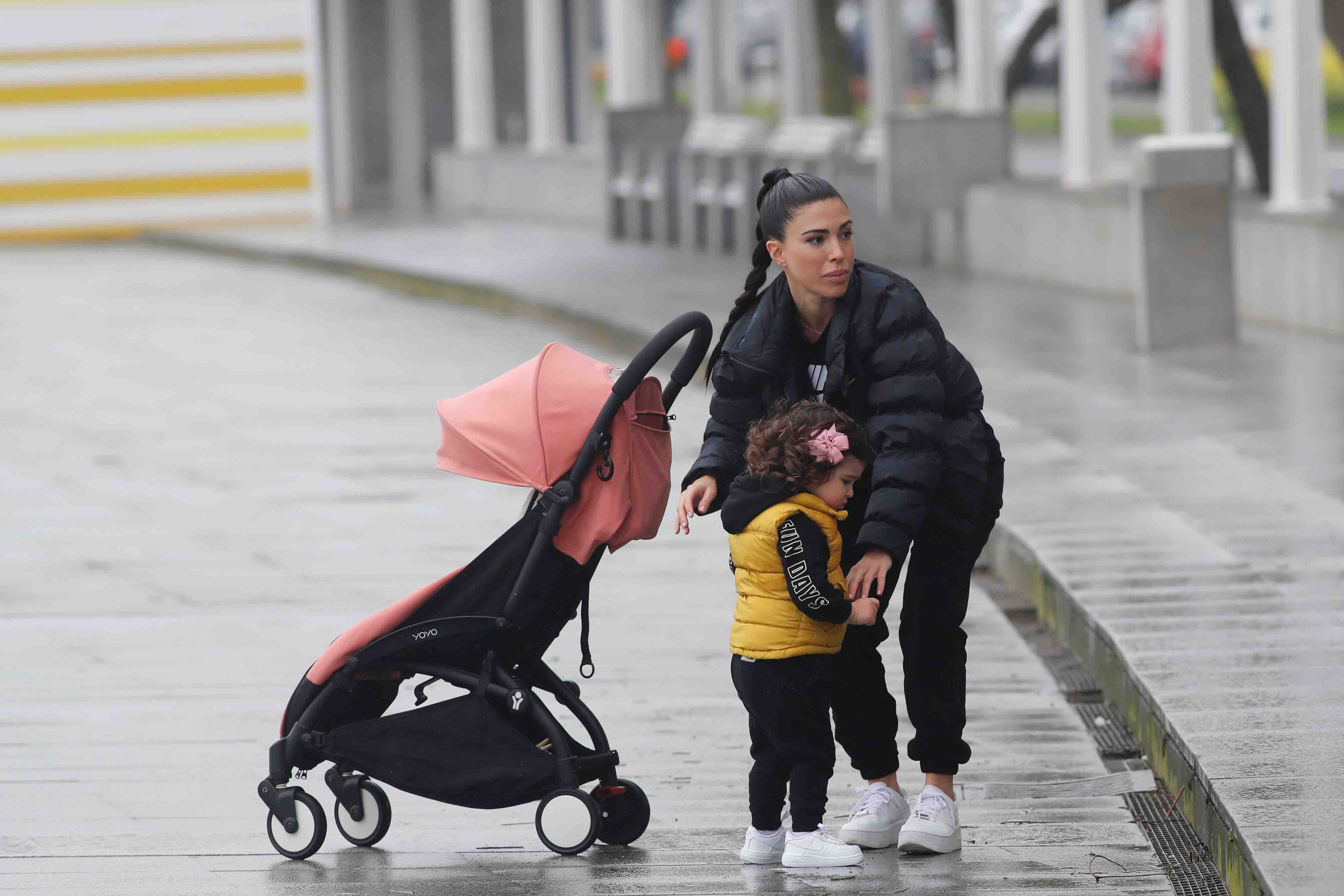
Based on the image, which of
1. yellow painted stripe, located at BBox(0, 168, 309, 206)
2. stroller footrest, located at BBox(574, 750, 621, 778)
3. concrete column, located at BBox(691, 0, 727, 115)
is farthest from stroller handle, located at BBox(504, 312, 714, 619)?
yellow painted stripe, located at BBox(0, 168, 309, 206)

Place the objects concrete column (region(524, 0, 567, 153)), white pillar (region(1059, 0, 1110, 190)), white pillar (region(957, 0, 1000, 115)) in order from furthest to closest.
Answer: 1. concrete column (region(524, 0, 567, 153))
2. white pillar (region(957, 0, 1000, 115))
3. white pillar (region(1059, 0, 1110, 190))

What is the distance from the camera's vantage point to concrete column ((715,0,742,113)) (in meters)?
23.0

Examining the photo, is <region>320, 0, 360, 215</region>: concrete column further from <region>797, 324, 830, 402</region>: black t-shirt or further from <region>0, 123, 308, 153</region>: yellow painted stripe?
<region>797, 324, 830, 402</region>: black t-shirt

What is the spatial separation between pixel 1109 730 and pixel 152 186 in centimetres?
→ 2410

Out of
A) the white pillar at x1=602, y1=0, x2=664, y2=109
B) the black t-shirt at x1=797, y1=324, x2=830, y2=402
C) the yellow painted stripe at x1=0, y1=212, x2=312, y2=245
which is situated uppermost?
the white pillar at x1=602, y1=0, x2=664, y2=109

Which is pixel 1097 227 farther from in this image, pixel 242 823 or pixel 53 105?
pixel 53 105

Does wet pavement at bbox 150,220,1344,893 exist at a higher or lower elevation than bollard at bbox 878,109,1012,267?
lower

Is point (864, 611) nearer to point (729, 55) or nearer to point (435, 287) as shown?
point (435, 287)

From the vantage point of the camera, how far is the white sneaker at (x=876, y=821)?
4734mm

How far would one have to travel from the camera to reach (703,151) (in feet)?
66.8

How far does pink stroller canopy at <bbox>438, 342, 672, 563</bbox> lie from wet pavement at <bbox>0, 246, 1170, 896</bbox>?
72cm

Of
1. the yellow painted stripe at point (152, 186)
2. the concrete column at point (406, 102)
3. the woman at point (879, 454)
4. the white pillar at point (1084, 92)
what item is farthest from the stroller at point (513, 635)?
the concrete column at point (406, 102)

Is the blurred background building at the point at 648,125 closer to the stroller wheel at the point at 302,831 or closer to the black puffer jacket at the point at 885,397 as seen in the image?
the black puffer jacket at the point at 885,397

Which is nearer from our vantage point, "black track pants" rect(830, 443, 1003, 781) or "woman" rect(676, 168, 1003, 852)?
"woman" rect(676, 168, 1003, 852)
